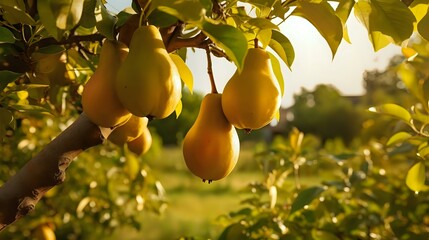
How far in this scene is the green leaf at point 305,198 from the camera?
3.02 feet

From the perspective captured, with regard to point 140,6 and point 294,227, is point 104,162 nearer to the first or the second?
point 294,227

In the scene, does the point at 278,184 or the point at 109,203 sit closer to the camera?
the point at 278,184

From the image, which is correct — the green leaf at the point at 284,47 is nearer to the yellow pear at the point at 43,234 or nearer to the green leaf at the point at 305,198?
the green leaf at the point at 305,198

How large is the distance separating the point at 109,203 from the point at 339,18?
1396mm

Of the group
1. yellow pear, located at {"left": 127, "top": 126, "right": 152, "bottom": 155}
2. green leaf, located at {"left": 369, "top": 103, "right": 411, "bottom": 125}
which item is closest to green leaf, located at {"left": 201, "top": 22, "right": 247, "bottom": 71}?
yellow pear, located at {"left": 127, "top": 126, "right": 152, "bottom": 155}

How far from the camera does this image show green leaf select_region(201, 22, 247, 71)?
1.49ft

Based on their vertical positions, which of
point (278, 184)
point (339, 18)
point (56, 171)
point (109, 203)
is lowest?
point (109, 203)

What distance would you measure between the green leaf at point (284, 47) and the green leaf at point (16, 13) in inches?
9.5

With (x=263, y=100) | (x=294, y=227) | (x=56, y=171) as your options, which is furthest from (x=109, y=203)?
(x=263, y=100)

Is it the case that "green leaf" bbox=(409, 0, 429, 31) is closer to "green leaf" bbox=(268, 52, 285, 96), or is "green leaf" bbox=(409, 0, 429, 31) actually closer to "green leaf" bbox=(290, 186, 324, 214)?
"green leaf" bbox=(268, 52, 285, 96)

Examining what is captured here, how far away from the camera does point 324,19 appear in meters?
0.55

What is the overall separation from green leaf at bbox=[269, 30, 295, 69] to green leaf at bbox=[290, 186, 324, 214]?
1.21ft

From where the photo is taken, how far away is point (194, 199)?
5562 millimetres

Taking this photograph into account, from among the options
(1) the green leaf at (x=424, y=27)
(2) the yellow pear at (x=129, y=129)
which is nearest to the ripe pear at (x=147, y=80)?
(2) the yellow pear at (x=129, y=129)
